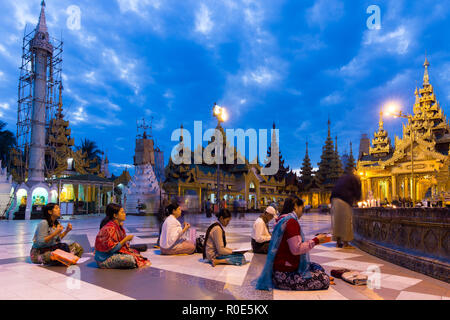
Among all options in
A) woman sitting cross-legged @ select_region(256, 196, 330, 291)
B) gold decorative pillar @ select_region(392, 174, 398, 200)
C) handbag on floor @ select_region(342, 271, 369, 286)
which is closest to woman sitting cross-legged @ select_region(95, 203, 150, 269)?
woman sitting cross-legged @ select_region(256, 196, 330, 291)

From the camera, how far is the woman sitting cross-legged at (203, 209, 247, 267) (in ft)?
20.4

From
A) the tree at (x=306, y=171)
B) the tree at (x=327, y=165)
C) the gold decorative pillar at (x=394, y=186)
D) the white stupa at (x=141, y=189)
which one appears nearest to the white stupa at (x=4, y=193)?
the white stupa at (x=141, y=189)

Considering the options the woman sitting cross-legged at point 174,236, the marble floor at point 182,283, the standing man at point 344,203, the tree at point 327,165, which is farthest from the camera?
the tree at point 327,165

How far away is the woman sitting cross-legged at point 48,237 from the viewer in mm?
6051

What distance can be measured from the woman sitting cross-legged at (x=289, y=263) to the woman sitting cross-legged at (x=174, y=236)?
119 inches

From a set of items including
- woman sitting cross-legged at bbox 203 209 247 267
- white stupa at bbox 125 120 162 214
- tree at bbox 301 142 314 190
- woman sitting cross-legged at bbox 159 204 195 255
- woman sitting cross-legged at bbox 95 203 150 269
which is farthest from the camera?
tree at bbox 301 142 314 190

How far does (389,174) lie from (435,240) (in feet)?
103

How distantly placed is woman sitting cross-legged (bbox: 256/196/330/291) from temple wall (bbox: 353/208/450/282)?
2.43 meters

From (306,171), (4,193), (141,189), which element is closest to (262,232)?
(4,193)

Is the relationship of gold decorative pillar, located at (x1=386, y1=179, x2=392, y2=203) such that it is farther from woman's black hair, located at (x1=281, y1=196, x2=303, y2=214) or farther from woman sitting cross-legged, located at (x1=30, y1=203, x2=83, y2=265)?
woman sitting cross-legged, located at (x1=30, y1=203, x2=83, y2=265)

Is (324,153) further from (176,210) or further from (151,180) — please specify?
(176,210)

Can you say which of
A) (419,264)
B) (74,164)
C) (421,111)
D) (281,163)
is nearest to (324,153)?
(281,163)

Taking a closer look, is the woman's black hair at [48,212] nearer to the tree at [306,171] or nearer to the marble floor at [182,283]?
the marble floor at [182,283]
